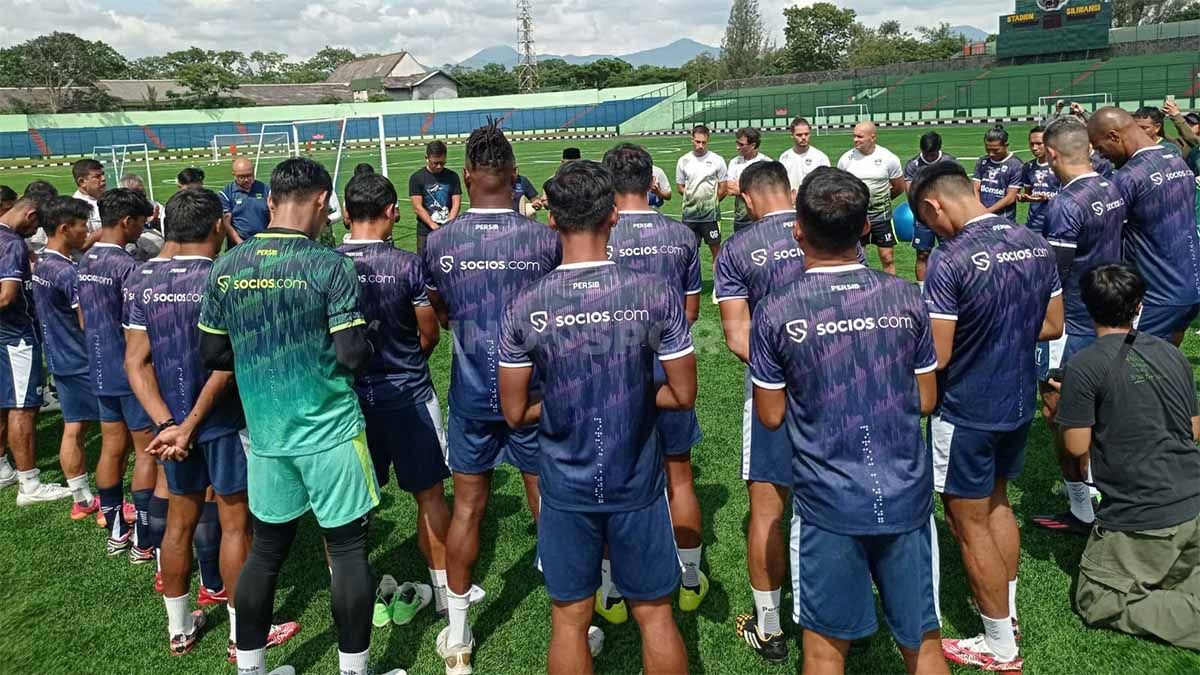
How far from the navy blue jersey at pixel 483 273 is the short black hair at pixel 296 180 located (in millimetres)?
624

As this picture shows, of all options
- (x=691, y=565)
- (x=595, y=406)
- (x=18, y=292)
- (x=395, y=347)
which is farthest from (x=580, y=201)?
(x=18, y=292)

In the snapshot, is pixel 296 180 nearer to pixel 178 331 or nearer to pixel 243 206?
pixel 178 331

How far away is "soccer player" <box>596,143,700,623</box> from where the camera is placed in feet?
16.1

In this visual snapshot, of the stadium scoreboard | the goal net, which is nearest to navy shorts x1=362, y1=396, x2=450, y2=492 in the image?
the goal net

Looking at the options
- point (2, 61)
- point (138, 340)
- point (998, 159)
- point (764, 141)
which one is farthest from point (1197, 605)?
point (2, 61)

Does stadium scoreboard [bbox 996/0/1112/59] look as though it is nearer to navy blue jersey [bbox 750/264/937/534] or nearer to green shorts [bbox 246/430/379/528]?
navy blue jersey [bbox 750/264/937/534]

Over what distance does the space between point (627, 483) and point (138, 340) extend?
2.84 meters

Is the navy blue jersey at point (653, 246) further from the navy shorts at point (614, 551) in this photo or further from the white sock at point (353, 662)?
the white sock at point (353, 662)

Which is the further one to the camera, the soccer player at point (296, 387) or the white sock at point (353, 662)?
the white sock at point (353, 662)

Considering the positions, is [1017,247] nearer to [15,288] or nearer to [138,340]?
[138,340]

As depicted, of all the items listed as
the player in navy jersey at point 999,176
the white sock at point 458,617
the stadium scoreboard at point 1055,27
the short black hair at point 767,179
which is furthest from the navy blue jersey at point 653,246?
the stadium scoreboard at point 1055,27

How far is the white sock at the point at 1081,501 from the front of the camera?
18.0 ft

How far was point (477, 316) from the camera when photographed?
14.0 ft

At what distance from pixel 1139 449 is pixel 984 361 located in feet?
3.54
